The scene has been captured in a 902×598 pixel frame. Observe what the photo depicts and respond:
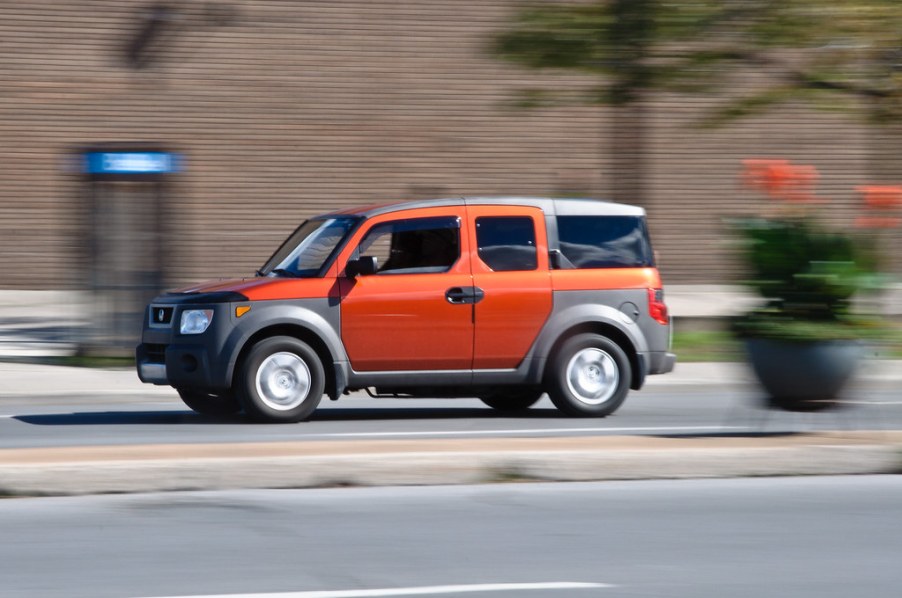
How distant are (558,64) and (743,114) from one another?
3.01 m

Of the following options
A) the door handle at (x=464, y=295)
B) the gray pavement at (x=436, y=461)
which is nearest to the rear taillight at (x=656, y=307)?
the door handle at (x=464, y=295)

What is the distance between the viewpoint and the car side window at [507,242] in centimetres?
1100

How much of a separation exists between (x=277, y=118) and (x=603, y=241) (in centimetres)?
1367

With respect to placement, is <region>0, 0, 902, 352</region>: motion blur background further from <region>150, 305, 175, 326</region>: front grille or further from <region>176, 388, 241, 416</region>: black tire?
<region>150, 305, 175, 326</region>: front grille

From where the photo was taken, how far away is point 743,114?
18.9 meters

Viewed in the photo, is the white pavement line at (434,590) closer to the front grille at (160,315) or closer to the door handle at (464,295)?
the door handle at (464,295)

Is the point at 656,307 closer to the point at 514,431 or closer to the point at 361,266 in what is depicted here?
the point at 514,431

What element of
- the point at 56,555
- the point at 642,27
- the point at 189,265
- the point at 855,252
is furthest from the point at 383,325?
the point at 189,265

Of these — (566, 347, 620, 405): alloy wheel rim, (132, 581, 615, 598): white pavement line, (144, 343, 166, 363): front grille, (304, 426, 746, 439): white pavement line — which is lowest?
(132, 581, 615, 598): white pavement line

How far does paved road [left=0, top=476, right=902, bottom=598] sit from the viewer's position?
5645 millimetres

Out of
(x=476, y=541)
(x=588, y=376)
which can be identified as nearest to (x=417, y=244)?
(x=588, y=376)

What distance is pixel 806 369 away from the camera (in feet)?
27.4

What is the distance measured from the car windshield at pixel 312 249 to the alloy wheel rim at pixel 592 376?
209 centimetres

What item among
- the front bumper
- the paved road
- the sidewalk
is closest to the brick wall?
the front bumper
